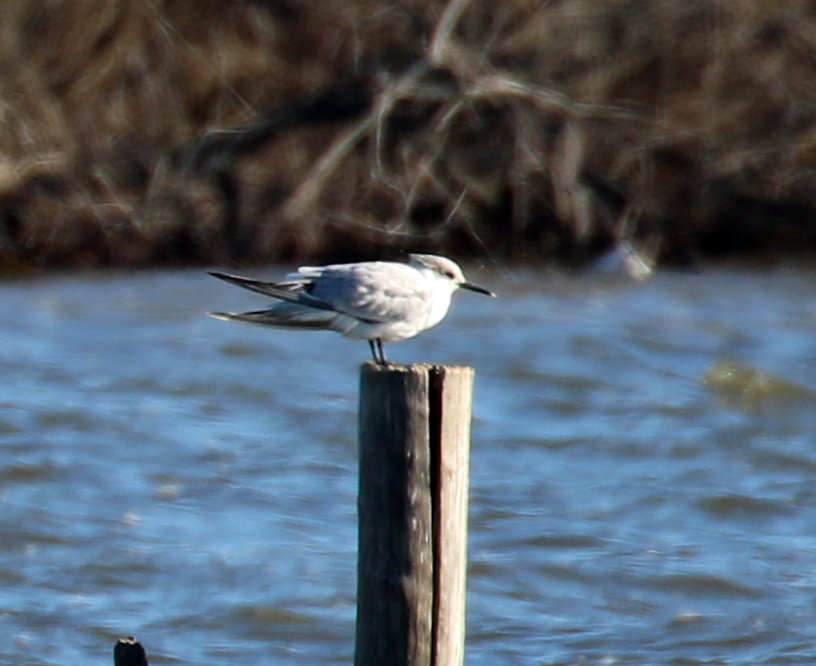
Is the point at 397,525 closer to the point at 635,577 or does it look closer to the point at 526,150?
the point at 635,577

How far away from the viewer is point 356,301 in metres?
4.42

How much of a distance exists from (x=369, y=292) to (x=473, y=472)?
4496 mm

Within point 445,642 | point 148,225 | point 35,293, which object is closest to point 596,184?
point 148,225

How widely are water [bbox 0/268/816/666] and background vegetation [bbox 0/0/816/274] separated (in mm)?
533

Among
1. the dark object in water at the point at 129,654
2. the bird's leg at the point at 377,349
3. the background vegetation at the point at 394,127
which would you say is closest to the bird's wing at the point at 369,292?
the bird's leg at the point at 377,349

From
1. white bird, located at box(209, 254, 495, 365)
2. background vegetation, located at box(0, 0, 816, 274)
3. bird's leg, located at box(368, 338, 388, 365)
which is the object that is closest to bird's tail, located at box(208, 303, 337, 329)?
white bird, located at box(209, 254, 495, 365)

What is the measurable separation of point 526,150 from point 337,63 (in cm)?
171

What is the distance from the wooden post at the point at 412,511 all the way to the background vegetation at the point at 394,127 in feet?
30.2

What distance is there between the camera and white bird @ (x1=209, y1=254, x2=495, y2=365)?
4.43 m

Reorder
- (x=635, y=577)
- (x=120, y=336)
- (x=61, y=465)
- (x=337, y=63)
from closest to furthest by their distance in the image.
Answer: (x=635, y=577) → (x=61, y=465) → (x=120, y=336) → (x=337, y=63)

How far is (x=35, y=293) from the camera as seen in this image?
498 inches

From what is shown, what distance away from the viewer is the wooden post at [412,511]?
3473mm

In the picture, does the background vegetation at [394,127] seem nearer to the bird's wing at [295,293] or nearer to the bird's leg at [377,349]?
the bird's leg at [377,349]

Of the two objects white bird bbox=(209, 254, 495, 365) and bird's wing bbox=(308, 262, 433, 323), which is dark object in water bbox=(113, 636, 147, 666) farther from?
bird's wing bbox=(308, 262, 433, 323)
